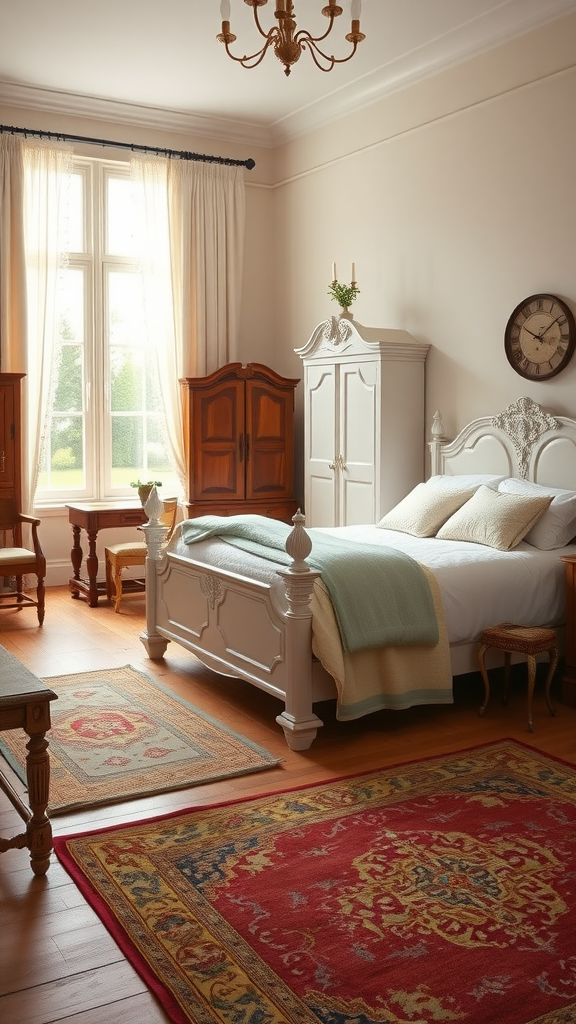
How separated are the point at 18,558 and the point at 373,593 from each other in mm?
2968

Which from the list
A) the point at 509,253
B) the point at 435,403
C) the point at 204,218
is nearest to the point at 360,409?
the point at 435,403

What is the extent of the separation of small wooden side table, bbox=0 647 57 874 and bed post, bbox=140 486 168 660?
231cm

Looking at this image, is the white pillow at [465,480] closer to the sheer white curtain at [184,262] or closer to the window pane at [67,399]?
the sheer white curtain at [184,262]

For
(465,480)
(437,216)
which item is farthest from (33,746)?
(437,216)

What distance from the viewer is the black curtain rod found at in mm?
6777

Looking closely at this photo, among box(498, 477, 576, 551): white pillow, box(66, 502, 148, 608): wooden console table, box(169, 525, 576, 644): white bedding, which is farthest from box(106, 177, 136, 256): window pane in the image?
box(498, 477, 576, 551): white pillow

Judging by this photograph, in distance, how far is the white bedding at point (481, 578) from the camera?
13.6 feet

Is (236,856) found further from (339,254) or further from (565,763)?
(339,254)

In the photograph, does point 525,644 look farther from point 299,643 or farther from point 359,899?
point 359,899

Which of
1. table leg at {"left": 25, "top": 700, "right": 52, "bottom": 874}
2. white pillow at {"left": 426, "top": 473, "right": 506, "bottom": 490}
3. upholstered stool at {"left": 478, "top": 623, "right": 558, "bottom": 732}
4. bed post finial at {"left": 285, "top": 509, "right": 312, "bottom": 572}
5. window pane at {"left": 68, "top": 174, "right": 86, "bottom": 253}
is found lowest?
table leg at {"left": 25, "top": 700, "right": 52, "bottom": 874}

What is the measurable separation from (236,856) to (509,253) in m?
3.93

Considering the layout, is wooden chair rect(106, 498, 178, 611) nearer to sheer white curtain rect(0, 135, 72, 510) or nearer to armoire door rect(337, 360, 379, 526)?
sheer white curtain rect(0, 135, 72, 510)

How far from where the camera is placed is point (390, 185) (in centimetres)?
643

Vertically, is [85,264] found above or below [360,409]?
above
